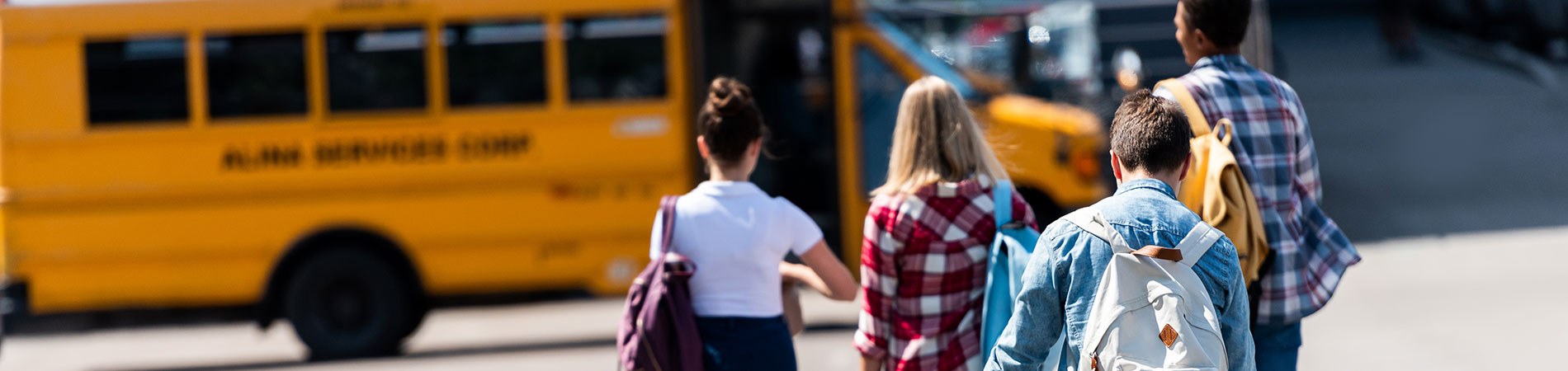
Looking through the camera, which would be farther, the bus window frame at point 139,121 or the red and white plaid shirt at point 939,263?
the bus window frame at point 139,121

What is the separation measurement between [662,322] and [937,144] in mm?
790

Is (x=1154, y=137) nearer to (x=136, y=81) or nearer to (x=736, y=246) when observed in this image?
(x=736, y=246)

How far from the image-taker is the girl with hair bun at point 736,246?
3.16 meters

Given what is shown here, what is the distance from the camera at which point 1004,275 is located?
301cm

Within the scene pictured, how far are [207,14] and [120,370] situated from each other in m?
2.27

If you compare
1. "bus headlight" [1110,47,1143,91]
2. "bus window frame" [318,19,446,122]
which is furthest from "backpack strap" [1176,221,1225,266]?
"bus headlight" [1110,47,1143,91]

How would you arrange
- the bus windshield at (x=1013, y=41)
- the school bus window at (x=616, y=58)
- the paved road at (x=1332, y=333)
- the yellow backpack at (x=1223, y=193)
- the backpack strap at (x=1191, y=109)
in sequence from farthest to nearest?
the bus windshield at (x=1013, y=41) < the school bus window at (x=616, y=58) < the paved road at (x=1332, y=333) < the backpack strap at (x=1191, y=109) < the yellow backpack at (x=1223, y=193)

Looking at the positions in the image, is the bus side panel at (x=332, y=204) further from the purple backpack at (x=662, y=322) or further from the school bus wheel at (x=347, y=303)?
the purple backpack at (x=662, y=322)

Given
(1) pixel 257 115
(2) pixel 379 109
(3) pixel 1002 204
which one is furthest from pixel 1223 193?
(1) pixel 257 115

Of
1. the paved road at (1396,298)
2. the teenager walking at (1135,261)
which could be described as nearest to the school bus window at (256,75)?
the paved road at (1396,298)

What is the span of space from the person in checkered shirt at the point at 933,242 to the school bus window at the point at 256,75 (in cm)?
547

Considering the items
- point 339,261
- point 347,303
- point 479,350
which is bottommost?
point 479,350

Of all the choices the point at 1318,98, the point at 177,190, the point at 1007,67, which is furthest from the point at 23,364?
the point at 1318,98

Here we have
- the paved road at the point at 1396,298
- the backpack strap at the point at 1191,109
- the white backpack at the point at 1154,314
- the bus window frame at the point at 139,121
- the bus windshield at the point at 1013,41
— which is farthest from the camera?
the bus windshield at the point at 1013,41
